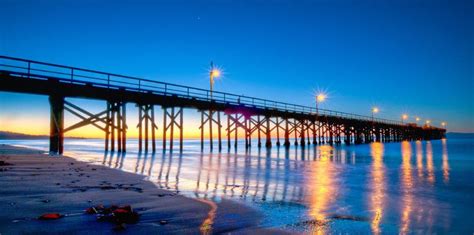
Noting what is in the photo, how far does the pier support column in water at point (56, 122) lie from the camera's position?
16672mm

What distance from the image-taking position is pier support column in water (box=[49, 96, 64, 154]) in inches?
656

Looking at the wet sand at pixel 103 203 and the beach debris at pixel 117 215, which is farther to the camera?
the beach debris at pixel 117 215

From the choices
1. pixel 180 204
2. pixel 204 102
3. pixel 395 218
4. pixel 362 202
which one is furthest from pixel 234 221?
pixel 204 102

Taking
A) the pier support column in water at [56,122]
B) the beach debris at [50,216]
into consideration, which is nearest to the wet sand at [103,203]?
the beach debris at [50,216]

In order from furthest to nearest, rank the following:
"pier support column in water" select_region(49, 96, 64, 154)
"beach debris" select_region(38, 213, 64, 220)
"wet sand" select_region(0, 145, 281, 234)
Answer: "pier support column in water" select_region(49, 96, 64, 154) → "beach debris" select_region(38, 213, 64, 220) → "wet sand" select_region(0, 145, 281, 234)

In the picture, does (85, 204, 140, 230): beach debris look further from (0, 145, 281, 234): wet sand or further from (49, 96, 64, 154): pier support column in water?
(49, 96, 64, 154): pier support column in water

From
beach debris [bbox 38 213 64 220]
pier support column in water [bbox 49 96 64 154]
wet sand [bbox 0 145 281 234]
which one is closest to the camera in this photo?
wet sand [bbox 0 145 281 234]

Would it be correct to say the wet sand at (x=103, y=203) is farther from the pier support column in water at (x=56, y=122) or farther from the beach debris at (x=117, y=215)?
the pier support column in water at (x=56, y=122)

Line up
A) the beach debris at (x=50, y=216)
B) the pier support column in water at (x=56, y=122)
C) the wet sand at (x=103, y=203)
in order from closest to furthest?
the wet sand at (x=103, y=203)
the beach debris at (x=50, y=216)
the pier support column in water at (x=56, y=122)

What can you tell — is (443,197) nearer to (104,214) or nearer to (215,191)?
(215,191)

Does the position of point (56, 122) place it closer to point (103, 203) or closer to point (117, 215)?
point (103, 203)

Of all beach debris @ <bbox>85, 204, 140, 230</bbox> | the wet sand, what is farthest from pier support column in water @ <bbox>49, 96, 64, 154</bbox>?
beach debris @ <bbox>85, 204, 140, 230</bbox>

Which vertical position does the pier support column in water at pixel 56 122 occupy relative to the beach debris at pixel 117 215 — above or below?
above

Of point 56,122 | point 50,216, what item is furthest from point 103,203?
point 56,122
